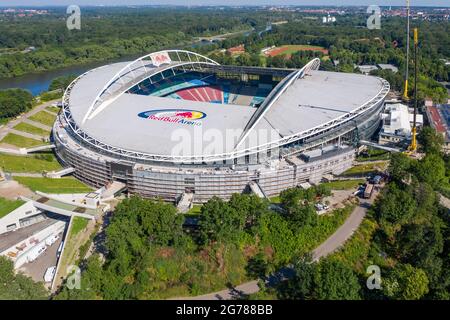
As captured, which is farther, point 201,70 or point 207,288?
point 201,70

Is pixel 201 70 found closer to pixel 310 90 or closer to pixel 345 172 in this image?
pixel 310 90

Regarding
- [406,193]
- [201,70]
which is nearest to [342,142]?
[406,193]

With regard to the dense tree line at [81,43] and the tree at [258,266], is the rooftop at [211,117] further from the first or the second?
the dense tree line at [81,43]

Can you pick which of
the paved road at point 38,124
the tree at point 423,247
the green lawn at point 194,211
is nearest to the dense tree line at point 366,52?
the tree at point 423,247

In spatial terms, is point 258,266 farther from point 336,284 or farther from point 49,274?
point 49,274

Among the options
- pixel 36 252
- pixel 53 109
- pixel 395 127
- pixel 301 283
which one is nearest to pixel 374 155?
pixel 395 127
